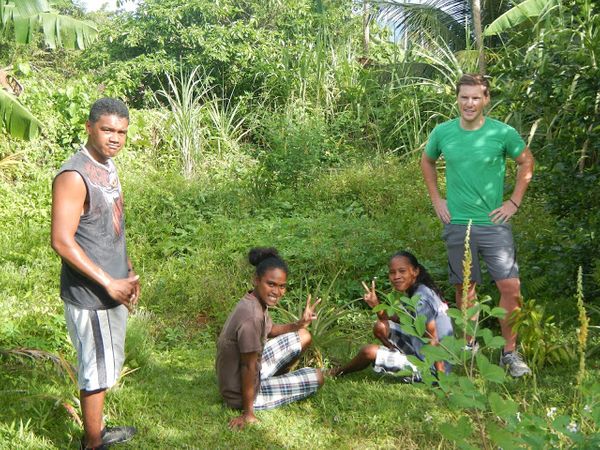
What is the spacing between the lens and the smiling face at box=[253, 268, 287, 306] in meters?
4.03

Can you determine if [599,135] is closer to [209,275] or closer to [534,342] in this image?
[534,342]

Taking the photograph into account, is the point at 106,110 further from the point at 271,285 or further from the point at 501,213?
the point at 501,213

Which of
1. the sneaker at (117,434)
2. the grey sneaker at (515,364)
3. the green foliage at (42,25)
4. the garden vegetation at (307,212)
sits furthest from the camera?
the green foliage at (42,25)

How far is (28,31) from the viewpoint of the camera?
7.38m

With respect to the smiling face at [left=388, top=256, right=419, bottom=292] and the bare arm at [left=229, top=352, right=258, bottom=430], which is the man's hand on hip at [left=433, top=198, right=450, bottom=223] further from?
the bare arm at [left=229, top=352, right=258, bottom=430]

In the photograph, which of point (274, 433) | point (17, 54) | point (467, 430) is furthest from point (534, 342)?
point (17, 54)

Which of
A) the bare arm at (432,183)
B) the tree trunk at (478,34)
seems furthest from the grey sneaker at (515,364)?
the tree trunk at (478,34)

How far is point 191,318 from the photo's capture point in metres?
6.19

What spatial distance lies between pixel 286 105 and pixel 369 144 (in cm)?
159

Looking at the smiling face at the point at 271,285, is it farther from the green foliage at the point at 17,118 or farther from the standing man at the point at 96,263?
the green foliage at the point at 17,118

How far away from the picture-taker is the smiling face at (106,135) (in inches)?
130

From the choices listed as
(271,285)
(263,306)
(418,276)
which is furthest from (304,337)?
(418,276)

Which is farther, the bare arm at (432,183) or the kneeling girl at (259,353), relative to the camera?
the bare arm at (432,183)

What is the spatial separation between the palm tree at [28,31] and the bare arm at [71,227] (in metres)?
4.39
